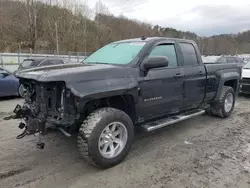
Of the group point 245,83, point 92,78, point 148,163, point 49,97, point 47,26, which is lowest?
point 148,163

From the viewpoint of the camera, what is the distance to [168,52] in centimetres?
468

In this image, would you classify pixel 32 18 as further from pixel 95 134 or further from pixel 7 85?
pixel 95 134

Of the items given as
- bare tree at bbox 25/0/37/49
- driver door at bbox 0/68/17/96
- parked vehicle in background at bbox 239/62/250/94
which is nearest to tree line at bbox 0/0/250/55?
bare tree at bbox 25/0/37/49

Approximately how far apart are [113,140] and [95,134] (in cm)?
45

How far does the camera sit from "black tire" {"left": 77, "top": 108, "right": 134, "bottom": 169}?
3328 millimetres

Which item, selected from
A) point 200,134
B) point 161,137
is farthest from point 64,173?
point 200,134

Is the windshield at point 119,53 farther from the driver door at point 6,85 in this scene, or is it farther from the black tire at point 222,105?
the driver door at point 6,85

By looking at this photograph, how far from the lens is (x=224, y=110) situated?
631cm

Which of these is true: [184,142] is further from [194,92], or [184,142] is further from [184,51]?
[184,51]

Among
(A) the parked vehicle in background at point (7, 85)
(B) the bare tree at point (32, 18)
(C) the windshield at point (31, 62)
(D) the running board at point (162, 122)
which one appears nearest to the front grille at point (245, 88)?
(D) the running board at point (162, 122)

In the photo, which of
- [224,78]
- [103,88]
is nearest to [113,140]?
[103,88]

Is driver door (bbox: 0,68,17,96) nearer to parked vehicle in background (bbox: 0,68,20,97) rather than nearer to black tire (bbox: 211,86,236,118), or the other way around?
parked vehicle in background (bbox: 0,68,20,97)

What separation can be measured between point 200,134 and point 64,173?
305cm

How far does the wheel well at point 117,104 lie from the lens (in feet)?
12.2
